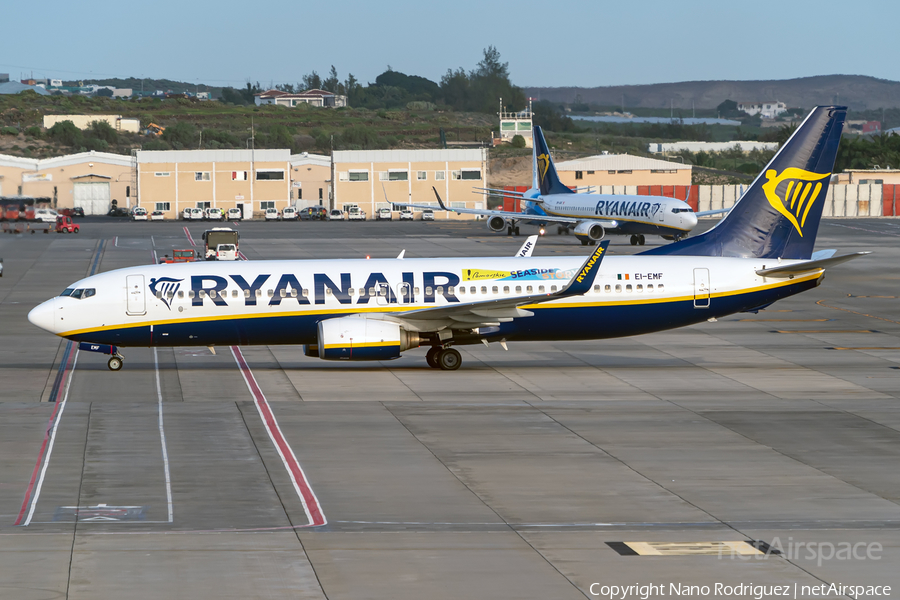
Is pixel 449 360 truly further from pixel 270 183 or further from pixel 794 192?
pixel 270 183

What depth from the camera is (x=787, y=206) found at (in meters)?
42.2

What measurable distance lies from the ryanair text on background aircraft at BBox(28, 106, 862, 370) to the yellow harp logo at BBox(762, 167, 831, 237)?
8cm

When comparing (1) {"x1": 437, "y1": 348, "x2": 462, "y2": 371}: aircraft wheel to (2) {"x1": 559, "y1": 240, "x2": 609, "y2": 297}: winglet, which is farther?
(1) {"x1": 437, "y1": 348, "x2": 462, "y2": 371}: aircraft wheel

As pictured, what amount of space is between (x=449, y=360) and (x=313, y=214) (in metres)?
118

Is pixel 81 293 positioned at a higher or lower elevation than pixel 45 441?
higher

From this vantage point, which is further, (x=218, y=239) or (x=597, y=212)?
(x=597, y=212)

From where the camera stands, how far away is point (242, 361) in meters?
42.2

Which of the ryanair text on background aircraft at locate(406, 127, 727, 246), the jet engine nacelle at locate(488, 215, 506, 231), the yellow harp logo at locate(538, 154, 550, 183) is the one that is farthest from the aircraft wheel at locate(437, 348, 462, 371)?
the jet engine nacelle at locate(488, 215, 506, 231)

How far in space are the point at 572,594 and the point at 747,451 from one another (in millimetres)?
11599

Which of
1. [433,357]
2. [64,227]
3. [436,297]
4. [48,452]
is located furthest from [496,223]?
[48,452]

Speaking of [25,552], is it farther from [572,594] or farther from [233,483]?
[572,594]

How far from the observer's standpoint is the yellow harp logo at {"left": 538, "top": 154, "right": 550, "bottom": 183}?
108500 millimetres

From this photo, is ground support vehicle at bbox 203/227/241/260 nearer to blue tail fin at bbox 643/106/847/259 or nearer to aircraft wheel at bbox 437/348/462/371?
aircraft wheel at bbox 437/348/462/371

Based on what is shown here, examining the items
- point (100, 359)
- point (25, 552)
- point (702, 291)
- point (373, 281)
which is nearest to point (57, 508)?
point (25, 552)
